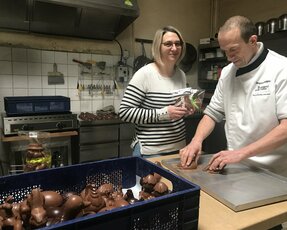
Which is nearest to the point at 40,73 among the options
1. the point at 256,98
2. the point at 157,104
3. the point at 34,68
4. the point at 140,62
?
the point at 34,68

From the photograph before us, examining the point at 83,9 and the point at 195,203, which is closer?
the point at 195,203

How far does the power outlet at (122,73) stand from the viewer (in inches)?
116

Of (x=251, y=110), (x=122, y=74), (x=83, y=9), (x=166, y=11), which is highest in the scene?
(x=166, y=11)

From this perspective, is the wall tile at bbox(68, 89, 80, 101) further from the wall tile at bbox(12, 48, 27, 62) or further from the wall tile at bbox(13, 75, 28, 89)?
the wall tile at bbox(12, 48, 27, 62)

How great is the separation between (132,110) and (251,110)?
1.89 ft

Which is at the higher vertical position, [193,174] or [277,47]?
[277,47]

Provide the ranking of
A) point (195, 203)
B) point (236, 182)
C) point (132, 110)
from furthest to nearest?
1. point (132, 110)
2. point (236, 182)
3. point (195, 203)

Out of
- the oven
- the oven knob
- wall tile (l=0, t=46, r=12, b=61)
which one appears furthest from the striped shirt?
wall tile (l=0, t=46, r=12, b=61)

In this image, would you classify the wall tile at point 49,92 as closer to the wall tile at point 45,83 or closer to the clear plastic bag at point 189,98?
the wall tile at point 45,83

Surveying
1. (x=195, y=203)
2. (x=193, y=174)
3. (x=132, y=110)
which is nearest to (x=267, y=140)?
(x=193, y=174)

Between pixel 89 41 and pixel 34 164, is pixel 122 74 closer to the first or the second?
pixel 89 41

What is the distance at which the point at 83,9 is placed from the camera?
93.4 inches

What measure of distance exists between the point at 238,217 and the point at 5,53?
2.49m

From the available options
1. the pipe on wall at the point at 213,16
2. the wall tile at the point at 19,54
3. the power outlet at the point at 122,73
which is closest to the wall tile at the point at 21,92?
the wall tile at the point at 19,54
